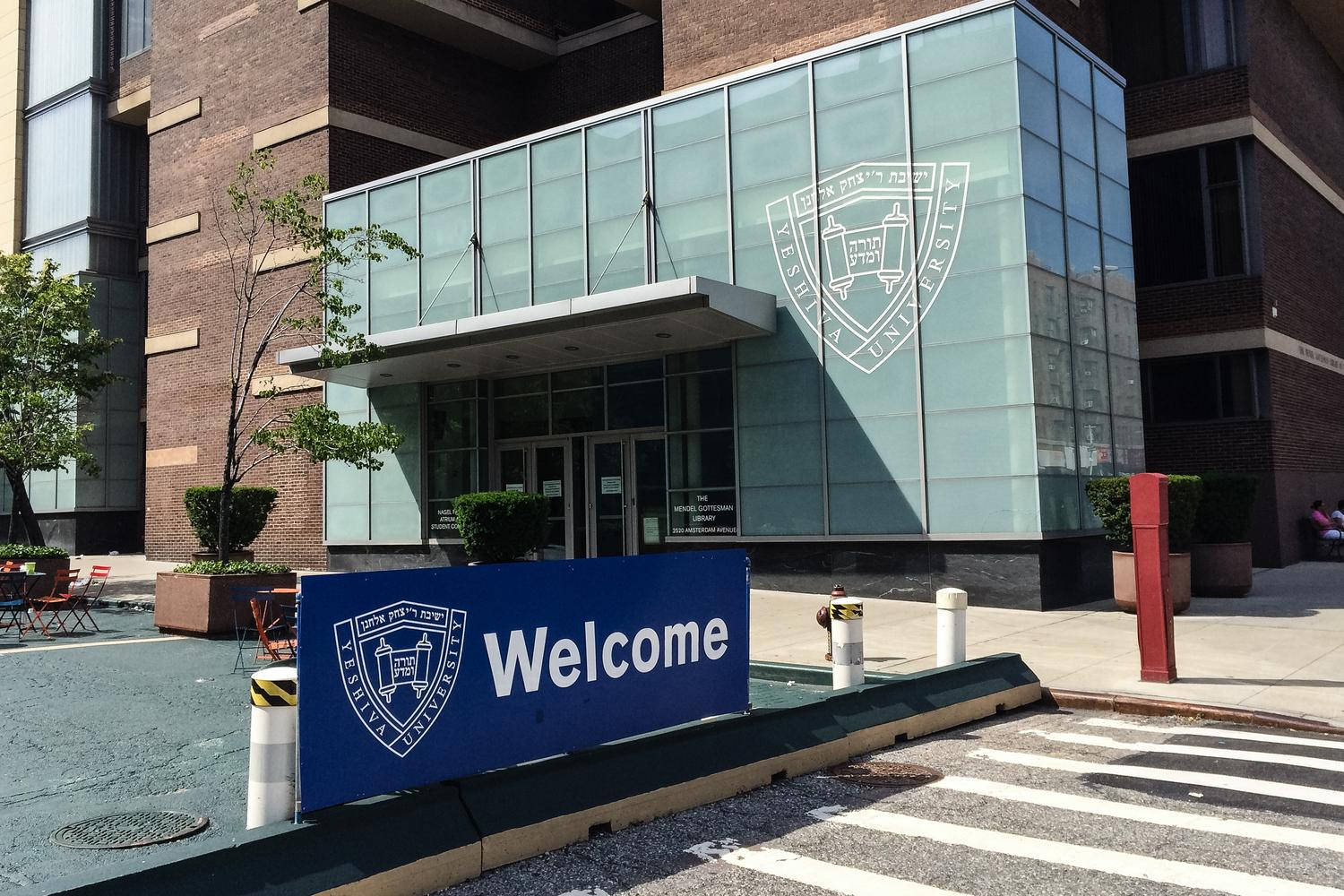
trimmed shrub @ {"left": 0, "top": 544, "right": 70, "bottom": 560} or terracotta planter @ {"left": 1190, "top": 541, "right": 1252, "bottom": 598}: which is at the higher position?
trimmed shrub @ {"left": 0, "top": 544, "right": 70, "bottom": 560}

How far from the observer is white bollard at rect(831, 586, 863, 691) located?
29.7ft

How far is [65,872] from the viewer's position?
5207 millimetres

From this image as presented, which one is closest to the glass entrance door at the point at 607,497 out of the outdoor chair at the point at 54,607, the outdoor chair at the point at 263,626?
the outdoor chair at the point at 263,626

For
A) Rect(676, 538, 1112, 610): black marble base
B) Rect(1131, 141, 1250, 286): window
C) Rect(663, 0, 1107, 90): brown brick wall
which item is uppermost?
Rect(663, 0, 1107, 90): brown brick wall

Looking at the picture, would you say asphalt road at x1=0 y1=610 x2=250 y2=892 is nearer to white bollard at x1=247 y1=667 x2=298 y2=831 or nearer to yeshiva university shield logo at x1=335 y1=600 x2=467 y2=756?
white bollard at x1=247 y1=667 x2=298 y2=831

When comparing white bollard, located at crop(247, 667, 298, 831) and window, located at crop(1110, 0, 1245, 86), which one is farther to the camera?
window, located at crop(1110, 0, 1245, 86)

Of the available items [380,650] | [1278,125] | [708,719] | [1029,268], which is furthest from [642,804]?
[1278,125]

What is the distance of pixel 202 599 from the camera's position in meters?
14.3

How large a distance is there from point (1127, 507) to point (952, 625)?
20.6 feet

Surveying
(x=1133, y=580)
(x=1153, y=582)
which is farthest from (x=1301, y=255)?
(x=1153, y=582)

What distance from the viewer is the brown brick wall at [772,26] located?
20953 millimetres

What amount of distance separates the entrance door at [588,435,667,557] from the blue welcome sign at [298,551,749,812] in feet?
41.4

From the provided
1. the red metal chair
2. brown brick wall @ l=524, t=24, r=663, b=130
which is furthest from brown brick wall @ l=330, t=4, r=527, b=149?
the red metal chair

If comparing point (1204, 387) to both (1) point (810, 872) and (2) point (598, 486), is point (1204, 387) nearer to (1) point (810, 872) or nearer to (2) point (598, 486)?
(2) point (598, 486)
